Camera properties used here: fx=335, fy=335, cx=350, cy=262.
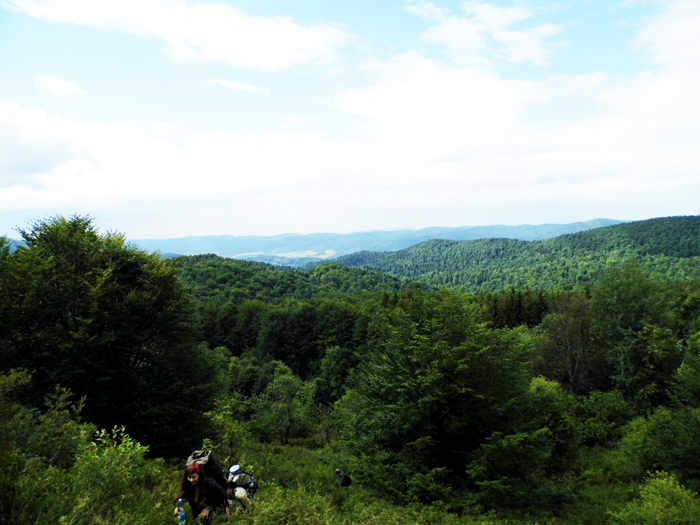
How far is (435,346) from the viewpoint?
1464 cm

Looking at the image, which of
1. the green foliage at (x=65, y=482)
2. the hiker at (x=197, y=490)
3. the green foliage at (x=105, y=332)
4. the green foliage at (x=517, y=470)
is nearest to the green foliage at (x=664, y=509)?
the green foliage at (x=517, y=470)

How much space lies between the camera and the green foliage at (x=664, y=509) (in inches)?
373

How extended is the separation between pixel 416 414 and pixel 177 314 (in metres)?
12.1

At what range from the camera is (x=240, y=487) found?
6.72 metres

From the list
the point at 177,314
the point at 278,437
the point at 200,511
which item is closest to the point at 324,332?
the point at 278,437

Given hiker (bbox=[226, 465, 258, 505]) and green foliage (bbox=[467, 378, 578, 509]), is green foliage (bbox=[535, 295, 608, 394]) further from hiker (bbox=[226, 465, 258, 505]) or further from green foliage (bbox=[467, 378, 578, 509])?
hiker (bbox=[226, 465, 258, 505])

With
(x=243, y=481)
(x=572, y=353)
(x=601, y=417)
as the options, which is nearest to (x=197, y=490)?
(x=243, y=481)

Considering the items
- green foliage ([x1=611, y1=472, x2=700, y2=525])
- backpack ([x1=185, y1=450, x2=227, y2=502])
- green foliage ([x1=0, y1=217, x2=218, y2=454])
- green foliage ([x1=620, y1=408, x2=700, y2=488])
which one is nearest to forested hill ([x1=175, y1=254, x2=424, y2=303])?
green foliage ([x1=620, y1=408, x2=700, y2=488])

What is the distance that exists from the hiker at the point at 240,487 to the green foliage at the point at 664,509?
1142 centimetres

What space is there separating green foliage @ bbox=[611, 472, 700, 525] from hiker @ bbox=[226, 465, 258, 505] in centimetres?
1142

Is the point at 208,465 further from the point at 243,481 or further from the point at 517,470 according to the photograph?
the point at 517,470

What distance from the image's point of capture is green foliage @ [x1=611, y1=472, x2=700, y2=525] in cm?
947

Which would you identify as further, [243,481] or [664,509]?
[664,509]

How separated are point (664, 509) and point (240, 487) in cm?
1221
